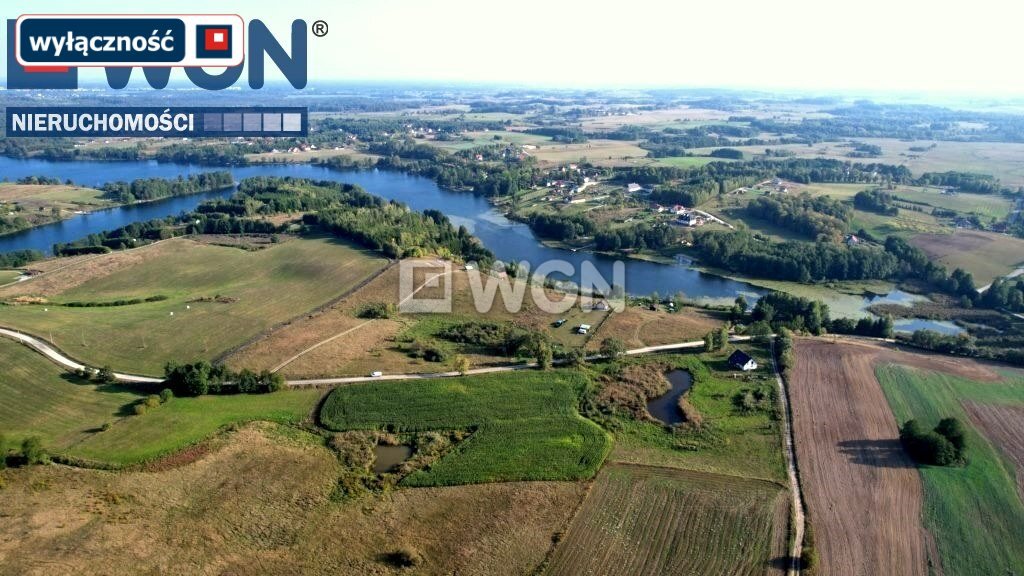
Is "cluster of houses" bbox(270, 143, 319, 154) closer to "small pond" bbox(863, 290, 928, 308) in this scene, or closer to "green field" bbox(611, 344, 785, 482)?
"small pond" bbox(863, 290, 928, 308)

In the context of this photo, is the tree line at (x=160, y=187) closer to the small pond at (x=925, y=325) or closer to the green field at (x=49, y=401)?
the green field at (x=49, y=401)

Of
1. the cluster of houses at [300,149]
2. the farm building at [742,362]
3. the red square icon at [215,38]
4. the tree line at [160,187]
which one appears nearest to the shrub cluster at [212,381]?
the red square icon at [215,38]

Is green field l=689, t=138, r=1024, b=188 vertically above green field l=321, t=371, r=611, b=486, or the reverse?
green field l=689, t=138, r=1024, b=188

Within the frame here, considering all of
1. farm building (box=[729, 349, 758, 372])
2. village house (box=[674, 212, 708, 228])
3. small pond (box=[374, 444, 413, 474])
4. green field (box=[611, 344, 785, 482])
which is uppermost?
village house (box=[674, 212, 708, 228])

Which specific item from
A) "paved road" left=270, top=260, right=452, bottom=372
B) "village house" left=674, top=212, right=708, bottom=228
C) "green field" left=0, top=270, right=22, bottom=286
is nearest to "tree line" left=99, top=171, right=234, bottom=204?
"green field" left=0, top=270, right=22, bottom=286

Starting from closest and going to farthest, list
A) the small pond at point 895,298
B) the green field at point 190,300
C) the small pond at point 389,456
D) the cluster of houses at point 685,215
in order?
the small pond at point 389,456, the green field at point 190,300, the small pond at point 895,298, the cluster of houses at point 685,215

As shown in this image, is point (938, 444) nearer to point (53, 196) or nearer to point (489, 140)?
point (53, 196)

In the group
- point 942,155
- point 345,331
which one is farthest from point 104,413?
point 942,155
